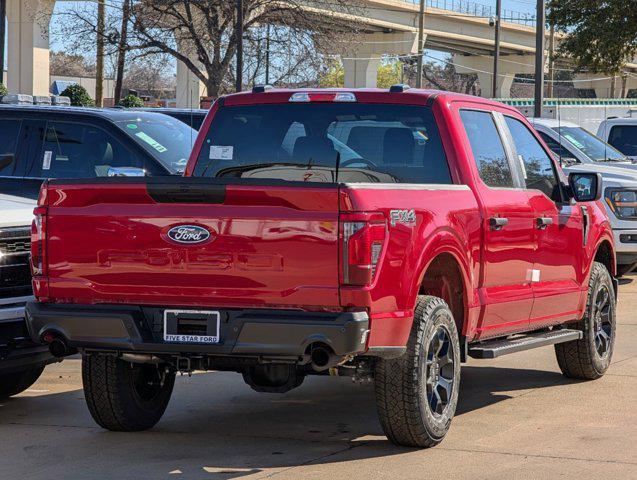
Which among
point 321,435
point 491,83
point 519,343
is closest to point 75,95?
point 519,343

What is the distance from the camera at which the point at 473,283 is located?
7.50 m

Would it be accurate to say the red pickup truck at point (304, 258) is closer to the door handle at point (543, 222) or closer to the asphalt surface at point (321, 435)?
the door handle at point (543, 222)

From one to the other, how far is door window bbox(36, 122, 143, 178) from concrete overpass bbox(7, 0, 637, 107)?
21.4 metres

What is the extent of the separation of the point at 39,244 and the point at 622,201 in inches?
413

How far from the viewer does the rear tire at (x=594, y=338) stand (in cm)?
921

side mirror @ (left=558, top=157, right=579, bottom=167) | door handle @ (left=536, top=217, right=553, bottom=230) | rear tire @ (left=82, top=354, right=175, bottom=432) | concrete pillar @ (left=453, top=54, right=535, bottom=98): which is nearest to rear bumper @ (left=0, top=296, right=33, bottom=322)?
rear tire @ (left=82, top=354, right=175, bottom=432)

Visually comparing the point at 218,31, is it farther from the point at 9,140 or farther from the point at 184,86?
the point at 9,140

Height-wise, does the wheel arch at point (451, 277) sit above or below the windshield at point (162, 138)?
below

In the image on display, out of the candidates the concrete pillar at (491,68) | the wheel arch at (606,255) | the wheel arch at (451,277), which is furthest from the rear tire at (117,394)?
the concrete pillar at (491,68)

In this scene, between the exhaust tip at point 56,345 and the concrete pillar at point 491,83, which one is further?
the concrete pillar at point 491,83

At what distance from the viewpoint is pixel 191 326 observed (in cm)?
657

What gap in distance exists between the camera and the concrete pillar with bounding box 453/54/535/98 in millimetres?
101750

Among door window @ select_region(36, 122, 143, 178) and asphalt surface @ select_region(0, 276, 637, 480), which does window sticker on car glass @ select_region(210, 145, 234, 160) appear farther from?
door window @ select_region(36, 122, 143, 178)

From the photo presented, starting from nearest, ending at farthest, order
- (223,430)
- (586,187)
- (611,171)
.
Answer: (223,430) < (586,187) < (611,171)
